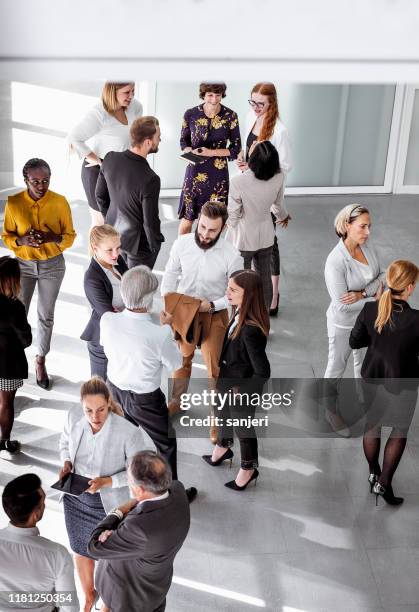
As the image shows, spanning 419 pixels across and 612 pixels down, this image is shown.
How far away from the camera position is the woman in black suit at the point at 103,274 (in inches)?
170

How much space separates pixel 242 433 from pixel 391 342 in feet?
3.48

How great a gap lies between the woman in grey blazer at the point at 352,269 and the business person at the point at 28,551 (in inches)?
91.7

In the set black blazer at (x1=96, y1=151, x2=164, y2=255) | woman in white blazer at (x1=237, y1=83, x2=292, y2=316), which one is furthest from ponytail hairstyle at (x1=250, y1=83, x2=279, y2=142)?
black blazer at (x1=96, y1=151, x2=164, y2=255)

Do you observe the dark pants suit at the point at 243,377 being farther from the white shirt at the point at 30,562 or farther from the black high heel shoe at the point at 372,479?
the white shirt at the point at 30,562

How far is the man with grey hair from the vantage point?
3.92 m

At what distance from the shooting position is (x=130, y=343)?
156 inches

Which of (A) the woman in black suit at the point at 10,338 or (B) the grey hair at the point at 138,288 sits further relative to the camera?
(A) the woman in black suit at the point at 10,338

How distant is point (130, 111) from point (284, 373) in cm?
224

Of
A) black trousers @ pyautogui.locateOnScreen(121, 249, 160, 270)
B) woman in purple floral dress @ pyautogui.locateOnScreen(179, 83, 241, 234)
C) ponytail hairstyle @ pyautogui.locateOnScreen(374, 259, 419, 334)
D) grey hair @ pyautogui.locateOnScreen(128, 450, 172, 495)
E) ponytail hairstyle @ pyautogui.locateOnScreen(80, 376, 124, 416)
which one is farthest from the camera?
woman in purple floral dress @ pyautogui.locateOnScreen(179, 83, 241, 234)

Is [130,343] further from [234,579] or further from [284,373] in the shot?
[284,373]

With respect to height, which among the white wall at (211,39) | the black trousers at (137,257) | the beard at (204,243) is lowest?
the black trousers at (137,257)

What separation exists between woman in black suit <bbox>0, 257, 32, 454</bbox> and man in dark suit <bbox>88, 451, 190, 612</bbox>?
1.48 metres

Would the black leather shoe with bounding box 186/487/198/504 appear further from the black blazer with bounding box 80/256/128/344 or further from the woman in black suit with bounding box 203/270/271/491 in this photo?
the black blazer with bounding box 80/256/128/344

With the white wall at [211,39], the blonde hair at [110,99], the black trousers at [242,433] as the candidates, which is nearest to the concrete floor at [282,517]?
the black trousers at [242,433]
